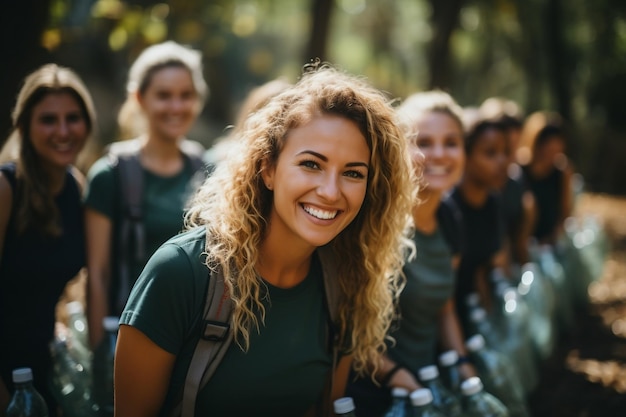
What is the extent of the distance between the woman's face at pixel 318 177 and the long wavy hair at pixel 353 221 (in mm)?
52

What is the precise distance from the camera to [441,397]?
124 inches

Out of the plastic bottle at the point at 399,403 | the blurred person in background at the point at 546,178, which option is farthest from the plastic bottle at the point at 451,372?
the blurred person in background at the point at 546,178

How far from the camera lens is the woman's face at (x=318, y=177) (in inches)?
91.4

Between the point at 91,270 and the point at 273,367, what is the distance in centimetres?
141

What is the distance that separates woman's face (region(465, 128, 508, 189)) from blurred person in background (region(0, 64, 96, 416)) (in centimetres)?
268

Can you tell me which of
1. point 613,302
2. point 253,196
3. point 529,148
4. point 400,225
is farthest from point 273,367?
point 613,302

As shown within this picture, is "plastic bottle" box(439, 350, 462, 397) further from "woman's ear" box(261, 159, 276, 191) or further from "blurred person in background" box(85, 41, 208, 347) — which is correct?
"blurred person in background" box(85, 41, 208, 347)

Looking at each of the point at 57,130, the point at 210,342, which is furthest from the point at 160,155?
the point at 210,342

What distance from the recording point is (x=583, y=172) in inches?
796

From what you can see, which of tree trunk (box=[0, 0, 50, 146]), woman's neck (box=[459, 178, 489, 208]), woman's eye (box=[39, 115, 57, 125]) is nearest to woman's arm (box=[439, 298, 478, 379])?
woman's neck (box=[459, 178, 489, 208])

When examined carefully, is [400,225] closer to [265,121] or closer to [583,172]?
[265,121]

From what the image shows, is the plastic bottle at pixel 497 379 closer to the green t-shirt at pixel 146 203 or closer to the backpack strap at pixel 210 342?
the green t-shirt at pixel 146 203

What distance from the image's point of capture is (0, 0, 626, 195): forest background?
4.84 metres

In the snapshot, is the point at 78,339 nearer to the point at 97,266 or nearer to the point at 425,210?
the point at 97,266
